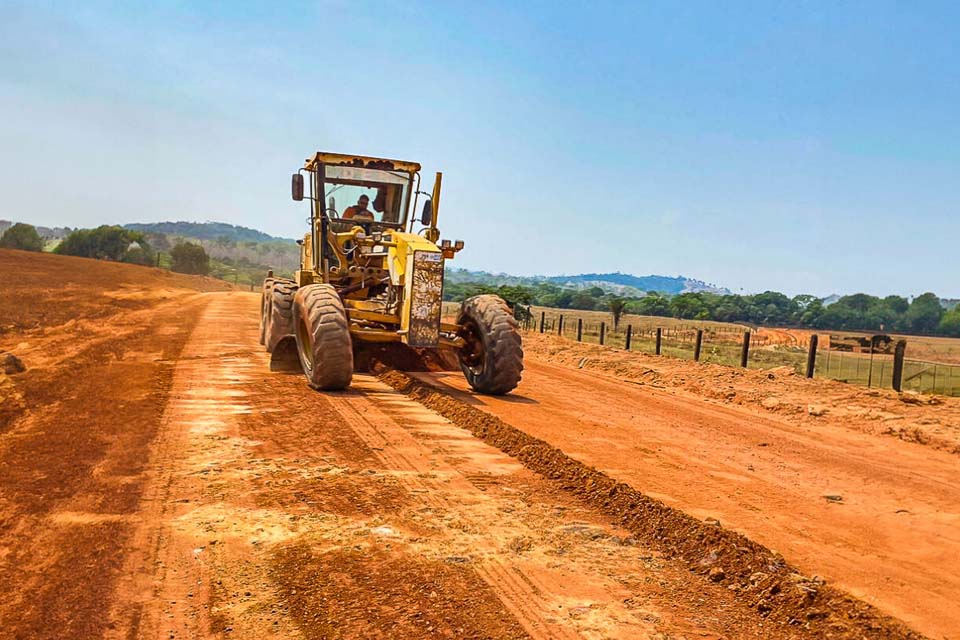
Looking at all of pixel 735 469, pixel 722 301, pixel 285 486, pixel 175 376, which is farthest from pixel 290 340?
pixel 722 301

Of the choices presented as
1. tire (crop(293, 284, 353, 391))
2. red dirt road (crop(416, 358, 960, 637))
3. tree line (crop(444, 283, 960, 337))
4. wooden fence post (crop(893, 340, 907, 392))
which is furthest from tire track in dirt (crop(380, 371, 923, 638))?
tree line (crop(444, 283, 960, 337))

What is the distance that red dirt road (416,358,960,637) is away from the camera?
4676 millimetres

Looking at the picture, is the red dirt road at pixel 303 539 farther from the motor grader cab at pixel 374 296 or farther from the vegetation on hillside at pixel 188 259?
the vegetation on hillside at pixel 188 259

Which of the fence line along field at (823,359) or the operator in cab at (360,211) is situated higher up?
the operator in cab at (360,211)

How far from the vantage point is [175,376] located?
10.7 m

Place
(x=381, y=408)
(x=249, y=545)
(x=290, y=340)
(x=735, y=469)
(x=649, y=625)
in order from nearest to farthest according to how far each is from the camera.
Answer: (x=649, y=625), (x=249, y=545), (x=735, y=469), (x=381, y=408), (x=290, y=340)

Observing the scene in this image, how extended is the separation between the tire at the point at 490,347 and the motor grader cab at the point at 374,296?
0.6 inches

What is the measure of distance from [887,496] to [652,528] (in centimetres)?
301

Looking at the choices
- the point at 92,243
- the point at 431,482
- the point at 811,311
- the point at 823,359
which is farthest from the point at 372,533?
the point at 811,311

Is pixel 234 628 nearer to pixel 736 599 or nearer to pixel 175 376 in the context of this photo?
pixel 736 599

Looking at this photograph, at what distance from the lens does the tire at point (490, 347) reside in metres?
10.6

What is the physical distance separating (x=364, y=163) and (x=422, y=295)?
3.49 m

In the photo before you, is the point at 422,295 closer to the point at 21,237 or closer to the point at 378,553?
the point at 378,553

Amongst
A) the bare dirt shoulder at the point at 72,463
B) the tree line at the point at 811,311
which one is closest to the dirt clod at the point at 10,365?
the bare dirt shoulder at the point at 72,463
